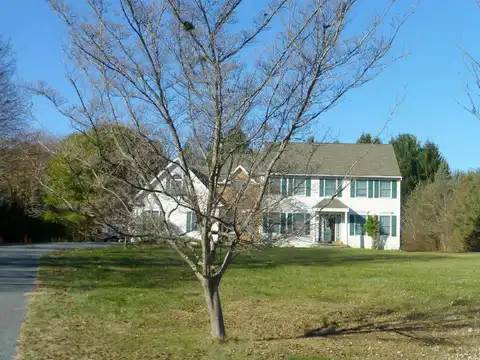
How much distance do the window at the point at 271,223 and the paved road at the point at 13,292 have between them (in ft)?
11.9

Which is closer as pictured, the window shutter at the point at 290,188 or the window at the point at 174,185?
the window at the point at 174,185

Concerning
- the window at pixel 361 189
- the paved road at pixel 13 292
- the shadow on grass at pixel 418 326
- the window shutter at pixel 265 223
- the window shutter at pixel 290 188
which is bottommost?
the shadow on grass at pixel 418 326

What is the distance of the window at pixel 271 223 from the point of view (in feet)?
26.2

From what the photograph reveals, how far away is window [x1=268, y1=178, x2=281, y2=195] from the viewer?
7984 mm

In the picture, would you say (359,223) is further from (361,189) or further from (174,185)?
(174,185)

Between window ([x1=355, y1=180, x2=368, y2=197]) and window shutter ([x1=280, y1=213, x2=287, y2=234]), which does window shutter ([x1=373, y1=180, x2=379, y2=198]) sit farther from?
window shutter ([x1=280, y1=213, x2=287, y2=234])

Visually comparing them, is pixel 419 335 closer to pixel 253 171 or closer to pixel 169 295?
pixel 253 171

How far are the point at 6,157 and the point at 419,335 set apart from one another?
2262 centimetres

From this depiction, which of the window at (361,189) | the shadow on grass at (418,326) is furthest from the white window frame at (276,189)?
the window at (361,189)

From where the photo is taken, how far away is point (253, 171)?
770 cm

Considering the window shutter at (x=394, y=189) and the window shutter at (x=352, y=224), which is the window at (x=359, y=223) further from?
the window shutter at (x=394, y=189)

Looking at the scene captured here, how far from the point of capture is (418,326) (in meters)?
9.98

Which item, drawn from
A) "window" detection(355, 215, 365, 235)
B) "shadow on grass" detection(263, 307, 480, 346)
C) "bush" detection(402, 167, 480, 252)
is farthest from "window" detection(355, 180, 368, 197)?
"shadow on grass" detection(263, 307, 480, 346)

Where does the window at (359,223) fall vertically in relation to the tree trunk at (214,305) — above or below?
above
